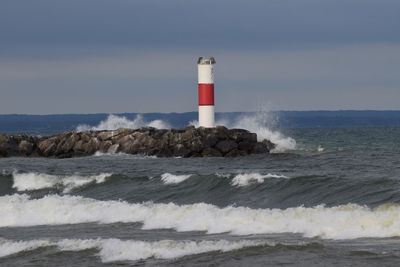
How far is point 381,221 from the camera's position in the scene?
16344 millimetres

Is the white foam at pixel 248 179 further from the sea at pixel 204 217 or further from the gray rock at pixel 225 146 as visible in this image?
the gray rock at pixel 225 146

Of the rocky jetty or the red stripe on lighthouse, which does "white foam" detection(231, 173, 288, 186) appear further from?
the red stripe on lighthouse

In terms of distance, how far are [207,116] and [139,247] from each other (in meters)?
23.4

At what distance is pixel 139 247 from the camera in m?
15.7

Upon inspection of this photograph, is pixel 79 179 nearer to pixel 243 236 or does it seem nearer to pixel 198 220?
pixel 198 220

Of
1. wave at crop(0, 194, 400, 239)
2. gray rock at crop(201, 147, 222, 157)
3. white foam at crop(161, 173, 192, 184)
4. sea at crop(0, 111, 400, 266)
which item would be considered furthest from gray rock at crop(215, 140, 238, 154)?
wave at crop(0, 194, 400, 239)

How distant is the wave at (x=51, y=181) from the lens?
92.6ft

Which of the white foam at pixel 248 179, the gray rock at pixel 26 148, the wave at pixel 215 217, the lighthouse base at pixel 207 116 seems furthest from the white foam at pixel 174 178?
the gray rock at pixel 26 148

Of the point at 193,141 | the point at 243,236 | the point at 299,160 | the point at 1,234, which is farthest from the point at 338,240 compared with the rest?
the point at 193,141

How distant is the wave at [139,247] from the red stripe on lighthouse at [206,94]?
2196 centimetres

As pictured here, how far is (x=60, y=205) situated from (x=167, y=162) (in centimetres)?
1297

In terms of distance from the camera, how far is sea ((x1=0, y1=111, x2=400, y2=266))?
14820 millimetres

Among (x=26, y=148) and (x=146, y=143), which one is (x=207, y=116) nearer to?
(x=146, y=143)

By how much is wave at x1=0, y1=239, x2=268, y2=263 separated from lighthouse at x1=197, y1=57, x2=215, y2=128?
22.0 meters
